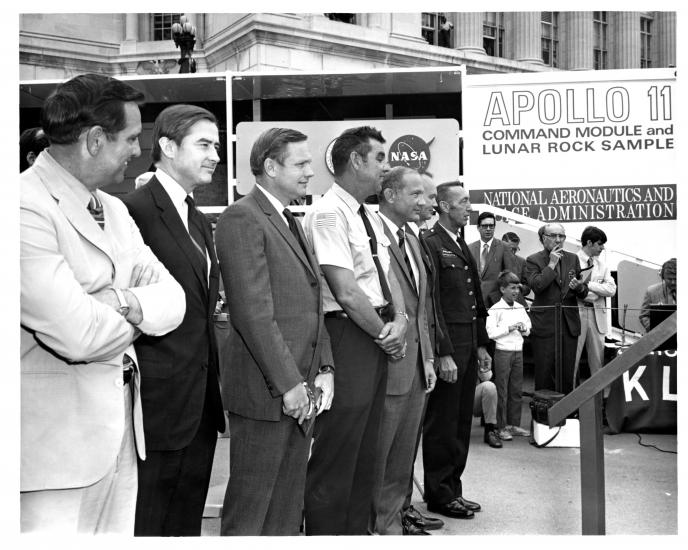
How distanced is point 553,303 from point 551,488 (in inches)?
98.7

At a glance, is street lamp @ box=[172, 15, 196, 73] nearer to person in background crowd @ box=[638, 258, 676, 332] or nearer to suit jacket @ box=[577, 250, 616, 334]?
suit jacket @ box=[577, 250, 616, 334]

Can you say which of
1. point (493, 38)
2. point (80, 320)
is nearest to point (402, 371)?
point (80, 320)

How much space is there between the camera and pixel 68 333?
1.82 meters

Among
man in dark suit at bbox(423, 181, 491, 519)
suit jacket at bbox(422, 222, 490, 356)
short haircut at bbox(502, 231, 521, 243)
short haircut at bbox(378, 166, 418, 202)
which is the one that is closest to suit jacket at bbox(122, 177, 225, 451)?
short haircut at bbox(378, 166, 418, 202)

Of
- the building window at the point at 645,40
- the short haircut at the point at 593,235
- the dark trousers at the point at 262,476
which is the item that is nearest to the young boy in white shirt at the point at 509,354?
the short haircut at the point at 593,235

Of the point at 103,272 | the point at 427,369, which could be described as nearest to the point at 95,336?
the point at 103,272

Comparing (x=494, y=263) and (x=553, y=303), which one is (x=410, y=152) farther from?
(x=553, y=303)

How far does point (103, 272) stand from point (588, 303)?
610 cm

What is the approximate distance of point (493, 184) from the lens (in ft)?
25.4

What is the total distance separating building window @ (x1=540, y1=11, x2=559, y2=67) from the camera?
25.7m

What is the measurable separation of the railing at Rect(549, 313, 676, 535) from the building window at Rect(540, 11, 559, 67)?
81.7 ft

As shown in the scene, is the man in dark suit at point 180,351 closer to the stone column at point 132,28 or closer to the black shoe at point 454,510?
the black shoe at point 454,510

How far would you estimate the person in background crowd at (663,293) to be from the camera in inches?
262
